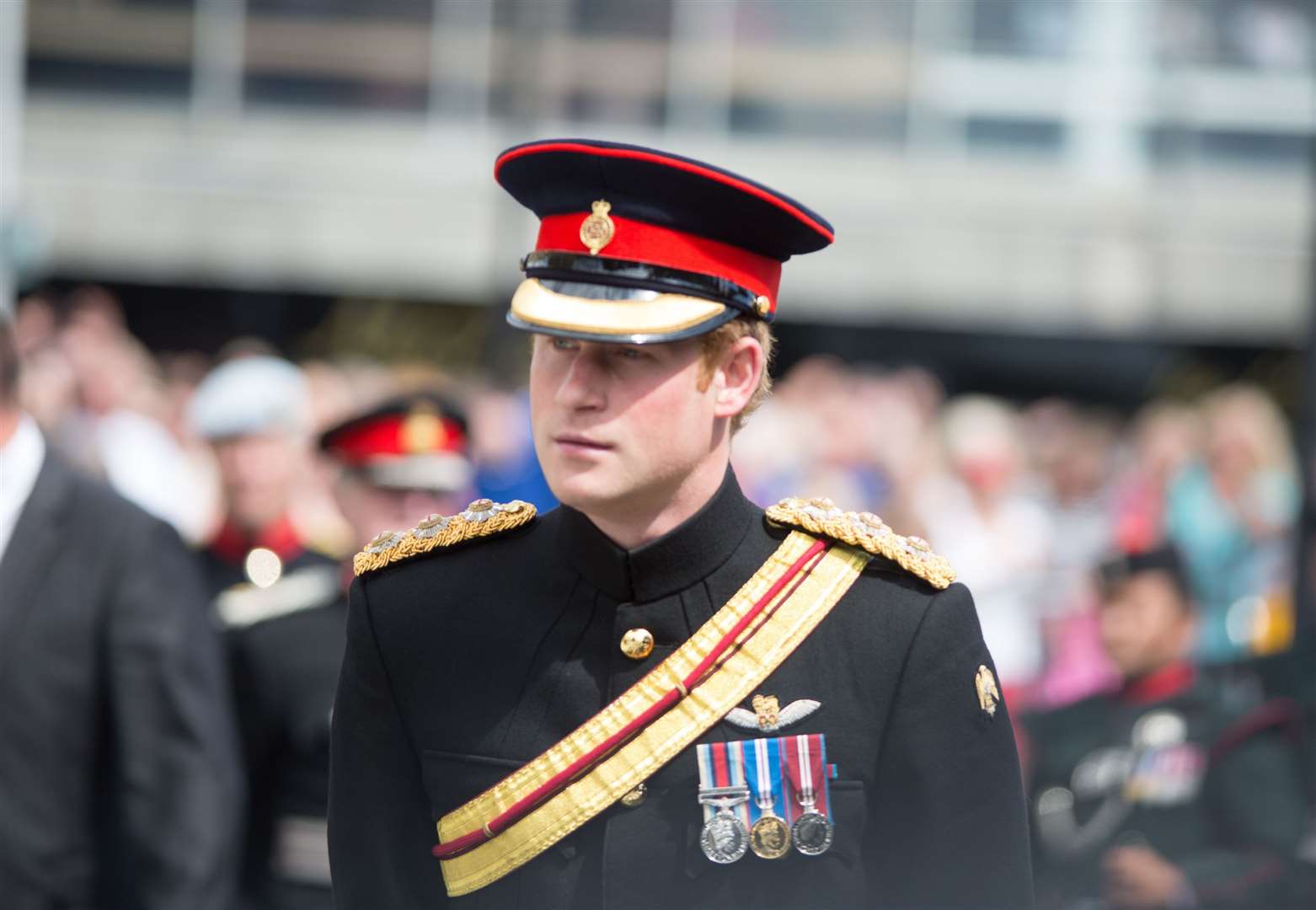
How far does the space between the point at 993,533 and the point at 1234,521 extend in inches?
55.2

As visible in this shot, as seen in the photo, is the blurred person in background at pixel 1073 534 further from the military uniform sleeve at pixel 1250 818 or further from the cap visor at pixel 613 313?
the cap visor at pixel 613 313

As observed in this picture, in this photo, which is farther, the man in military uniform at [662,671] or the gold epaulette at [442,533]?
the gold epaulette at [442,533]

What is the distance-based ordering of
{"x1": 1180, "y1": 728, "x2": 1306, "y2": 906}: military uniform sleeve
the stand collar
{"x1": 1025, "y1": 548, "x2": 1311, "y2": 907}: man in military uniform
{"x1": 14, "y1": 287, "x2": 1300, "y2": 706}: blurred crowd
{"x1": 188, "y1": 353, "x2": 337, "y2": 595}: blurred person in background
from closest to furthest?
the stand collar < {"x1": 1180, "y1": 728, "x2": 1306, "y2": 906}: military uniform sleeve < {"x1": 1025, "y1": 548, "x2": 1311, "y2": 907}: man in military uniform < {"x1": 188, "y1": 353, "x2": 337, "y2": 595}: blurred person in background < {"x1": 14, "y1": 287, "x2": 1300, "y2": 706}: blurred crowd

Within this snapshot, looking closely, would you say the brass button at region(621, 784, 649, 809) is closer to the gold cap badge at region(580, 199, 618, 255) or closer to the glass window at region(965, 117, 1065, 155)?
the gold cap badge at region(580, 199, 618, 255)

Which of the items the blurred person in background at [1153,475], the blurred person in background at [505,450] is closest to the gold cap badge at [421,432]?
the blurred person in background at [505,450]

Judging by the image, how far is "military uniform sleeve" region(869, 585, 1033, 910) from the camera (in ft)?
8.56

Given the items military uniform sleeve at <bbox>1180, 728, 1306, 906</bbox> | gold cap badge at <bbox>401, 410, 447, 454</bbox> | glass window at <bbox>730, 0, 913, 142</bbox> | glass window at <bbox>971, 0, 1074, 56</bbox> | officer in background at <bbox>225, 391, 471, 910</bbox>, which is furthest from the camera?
glass window at <bbox>730, 0, 913, 142</bbox>

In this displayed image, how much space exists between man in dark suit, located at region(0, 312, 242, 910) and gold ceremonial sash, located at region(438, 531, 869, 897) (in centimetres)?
200

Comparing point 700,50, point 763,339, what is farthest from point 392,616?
point 700,50

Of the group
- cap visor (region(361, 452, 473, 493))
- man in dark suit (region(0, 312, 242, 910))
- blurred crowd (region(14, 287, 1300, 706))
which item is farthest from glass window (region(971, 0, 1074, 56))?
man in dark suit (region(0, 312, 242, 910))

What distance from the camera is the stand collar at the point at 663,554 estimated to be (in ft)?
8.97

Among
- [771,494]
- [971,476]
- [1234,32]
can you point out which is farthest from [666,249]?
[1234,32]

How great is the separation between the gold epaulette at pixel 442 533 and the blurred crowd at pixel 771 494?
4.36 feet

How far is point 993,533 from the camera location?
8.73 metres
